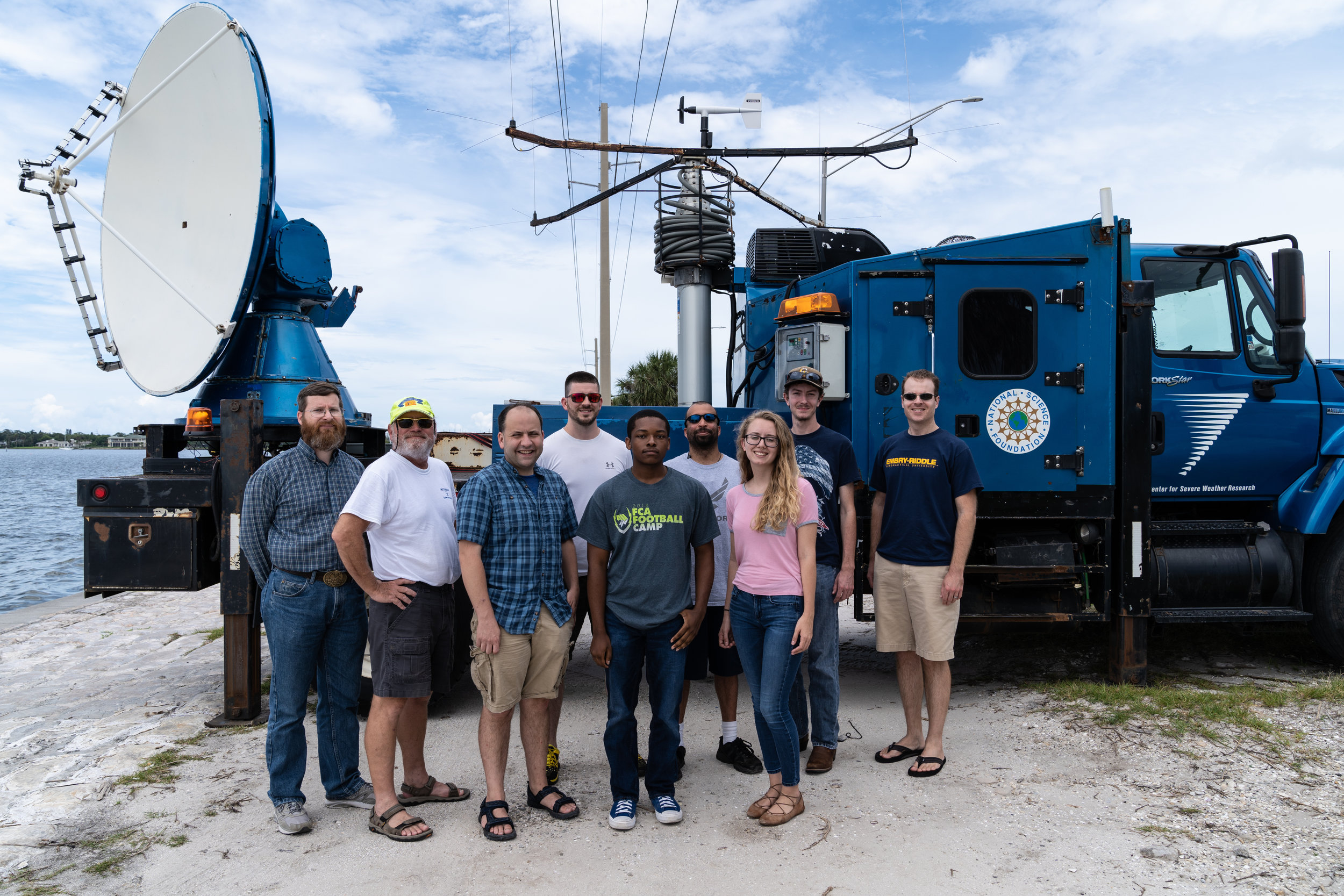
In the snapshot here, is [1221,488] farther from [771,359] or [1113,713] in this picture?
[771,359]

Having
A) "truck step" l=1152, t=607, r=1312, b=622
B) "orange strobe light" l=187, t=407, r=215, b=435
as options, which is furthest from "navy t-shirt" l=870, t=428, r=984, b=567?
"orange strobe light" l=187, t=407, r=215, b=435

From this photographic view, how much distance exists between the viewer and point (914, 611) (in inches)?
175

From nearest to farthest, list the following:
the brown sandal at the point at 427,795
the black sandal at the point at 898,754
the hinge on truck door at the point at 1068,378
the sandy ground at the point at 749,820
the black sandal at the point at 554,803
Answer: the sandy ground at the point at 749,820, the black sandal at the point at 554,803, the brown sandal at the point at 427,795, the black sandal at the point at 898,754, the hinge on truck door at the point at 1068,378

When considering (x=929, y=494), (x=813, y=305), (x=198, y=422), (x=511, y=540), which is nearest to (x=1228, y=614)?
(x=929, y=494)

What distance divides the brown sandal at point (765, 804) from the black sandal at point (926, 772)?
87 cm

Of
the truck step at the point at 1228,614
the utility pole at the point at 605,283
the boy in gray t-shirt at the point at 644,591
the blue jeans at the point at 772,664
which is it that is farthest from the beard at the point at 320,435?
the utility pole at the point at 605,283

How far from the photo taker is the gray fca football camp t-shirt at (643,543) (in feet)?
12.2

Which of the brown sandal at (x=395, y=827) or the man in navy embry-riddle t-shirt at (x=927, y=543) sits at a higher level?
the man in navy embry-riddle t-shirt at (x=927, y=543)

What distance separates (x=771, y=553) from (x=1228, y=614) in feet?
12.5

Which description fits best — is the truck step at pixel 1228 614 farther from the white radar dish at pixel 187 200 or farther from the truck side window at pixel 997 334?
the white radar dish at pixel 187 200

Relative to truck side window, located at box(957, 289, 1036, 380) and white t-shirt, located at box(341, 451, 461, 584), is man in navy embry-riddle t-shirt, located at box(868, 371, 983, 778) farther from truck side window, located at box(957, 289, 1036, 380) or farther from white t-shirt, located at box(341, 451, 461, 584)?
white t-shirt, located at box(341, 451, 461, 584)

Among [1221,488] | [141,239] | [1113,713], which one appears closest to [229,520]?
[141,239]

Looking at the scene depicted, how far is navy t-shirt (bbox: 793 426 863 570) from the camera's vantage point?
4336 mm

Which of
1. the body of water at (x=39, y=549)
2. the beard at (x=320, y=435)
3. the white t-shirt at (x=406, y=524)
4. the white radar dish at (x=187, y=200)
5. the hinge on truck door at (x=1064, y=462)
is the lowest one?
the body of water at (x=39, y=549)
